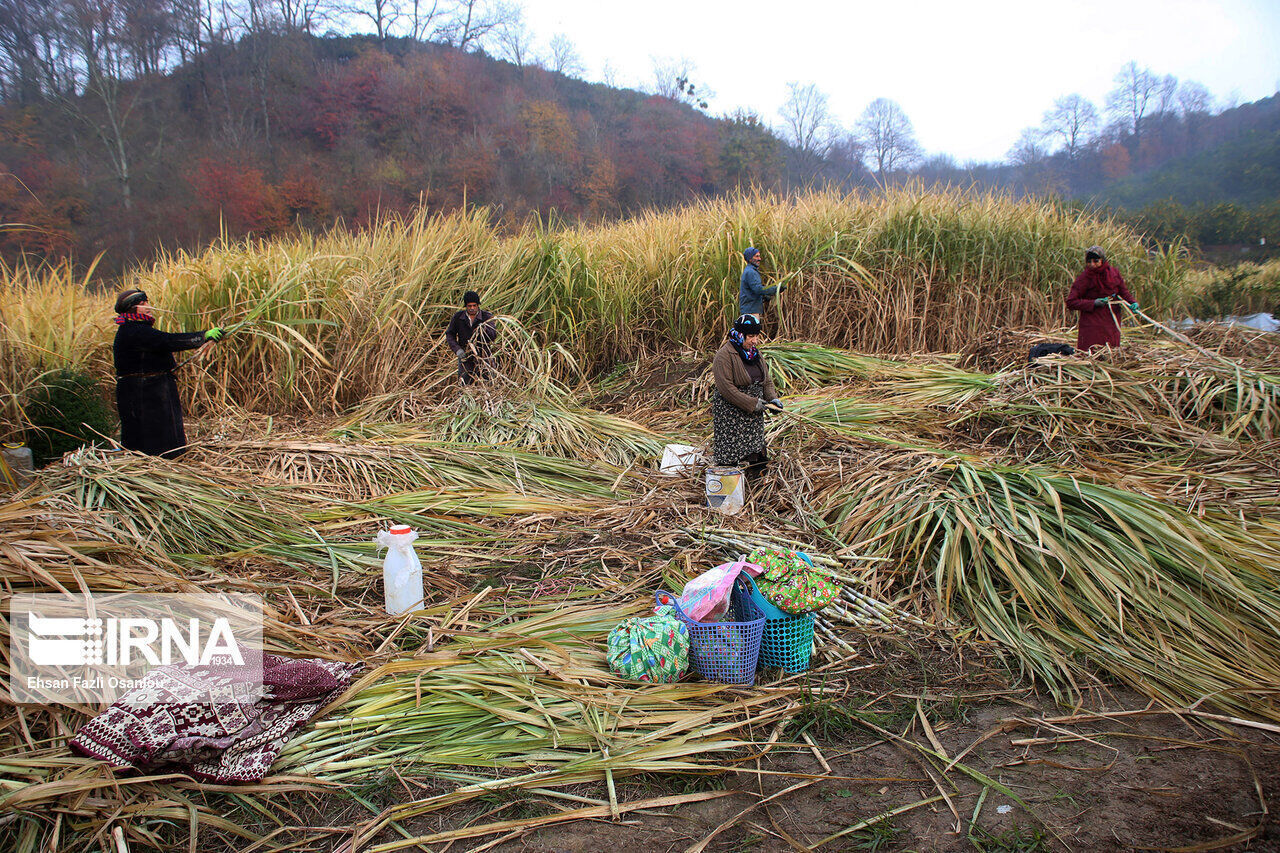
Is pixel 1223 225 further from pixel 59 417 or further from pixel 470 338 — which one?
pixel 59 417

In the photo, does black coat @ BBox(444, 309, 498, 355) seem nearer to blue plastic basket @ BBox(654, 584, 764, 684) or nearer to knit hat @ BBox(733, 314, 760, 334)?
knit hat @ BBox(733, 314, 760, 334)

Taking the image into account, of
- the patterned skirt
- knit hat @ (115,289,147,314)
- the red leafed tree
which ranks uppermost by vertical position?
the red leafed tree

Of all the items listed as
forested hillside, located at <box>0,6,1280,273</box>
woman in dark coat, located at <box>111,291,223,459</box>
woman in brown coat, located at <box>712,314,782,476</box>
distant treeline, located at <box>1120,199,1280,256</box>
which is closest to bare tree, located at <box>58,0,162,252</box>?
forested hillside, located at <box>0,6,1280,273</box>

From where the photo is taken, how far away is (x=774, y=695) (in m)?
2.24

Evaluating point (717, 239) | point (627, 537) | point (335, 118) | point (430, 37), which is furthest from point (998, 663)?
point (430, 37)

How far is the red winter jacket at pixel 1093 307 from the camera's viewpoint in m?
5.30

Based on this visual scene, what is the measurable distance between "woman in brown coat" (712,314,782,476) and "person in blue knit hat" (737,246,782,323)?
8.92 feet

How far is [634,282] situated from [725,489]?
4.34 metres

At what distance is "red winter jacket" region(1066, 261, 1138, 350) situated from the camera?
17.4ft

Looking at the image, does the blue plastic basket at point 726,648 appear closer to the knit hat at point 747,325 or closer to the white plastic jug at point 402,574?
the white plastic jug at point 402,574

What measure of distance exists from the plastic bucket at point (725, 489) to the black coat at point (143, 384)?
3287mm

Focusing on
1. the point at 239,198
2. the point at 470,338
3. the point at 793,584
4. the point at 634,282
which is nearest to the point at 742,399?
the point at 793,584

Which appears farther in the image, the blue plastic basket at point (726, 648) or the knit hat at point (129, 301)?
the knit hat at point (129, 301)

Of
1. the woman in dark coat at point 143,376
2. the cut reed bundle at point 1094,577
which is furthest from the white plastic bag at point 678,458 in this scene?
the woman in dark coat at point 143,376
